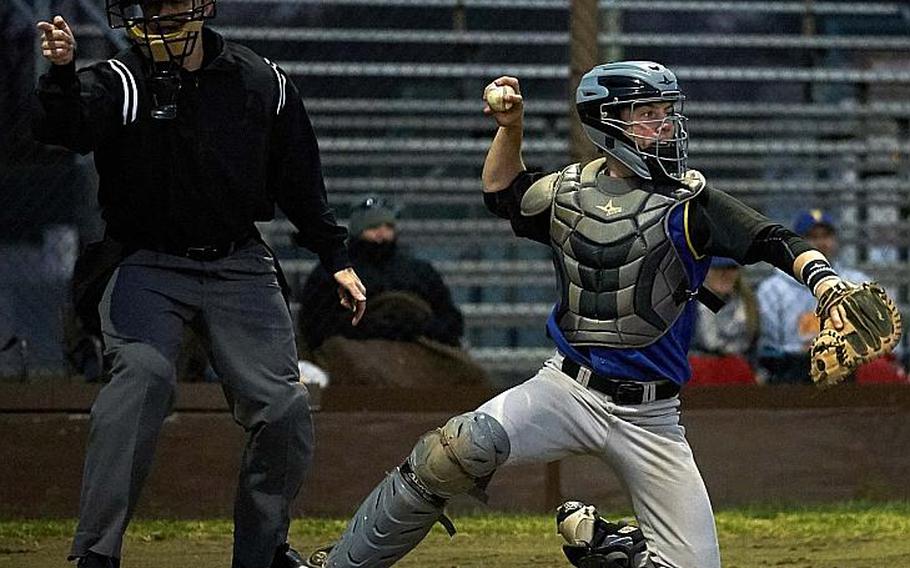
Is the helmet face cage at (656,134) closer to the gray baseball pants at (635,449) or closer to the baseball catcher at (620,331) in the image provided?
the baseball catcher at (620,331)

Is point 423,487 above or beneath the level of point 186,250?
beneath

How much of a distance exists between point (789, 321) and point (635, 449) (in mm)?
5685

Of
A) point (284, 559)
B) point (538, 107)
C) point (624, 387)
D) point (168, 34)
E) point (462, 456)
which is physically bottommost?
point (538, 107)

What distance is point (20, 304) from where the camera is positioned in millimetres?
9305

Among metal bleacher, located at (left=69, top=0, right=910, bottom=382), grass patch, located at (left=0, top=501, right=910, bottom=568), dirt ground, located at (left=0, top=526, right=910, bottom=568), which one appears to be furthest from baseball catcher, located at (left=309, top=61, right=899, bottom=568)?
metal bleacher, located at (left=69, top=0, right=910, bottom=382)

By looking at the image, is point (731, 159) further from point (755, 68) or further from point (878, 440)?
point (878, 440)

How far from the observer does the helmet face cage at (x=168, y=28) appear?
18.6 feet

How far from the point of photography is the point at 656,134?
562cm

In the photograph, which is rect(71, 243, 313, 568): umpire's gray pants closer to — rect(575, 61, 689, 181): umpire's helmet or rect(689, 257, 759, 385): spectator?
rect(575, 61, 689, 181): umpire's helmet

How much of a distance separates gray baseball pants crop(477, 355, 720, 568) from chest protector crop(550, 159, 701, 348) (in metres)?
0.20

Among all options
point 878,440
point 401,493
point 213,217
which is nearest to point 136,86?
point 213,217

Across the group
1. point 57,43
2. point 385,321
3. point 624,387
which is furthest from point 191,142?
point 385,321

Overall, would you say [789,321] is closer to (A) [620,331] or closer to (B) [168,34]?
(A) [620,331]

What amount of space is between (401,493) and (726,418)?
14.6 feet
